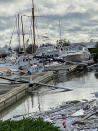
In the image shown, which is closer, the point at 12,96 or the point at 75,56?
the point at 12,96

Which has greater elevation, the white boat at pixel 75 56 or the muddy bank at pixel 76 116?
the white boat at pixel 75 56

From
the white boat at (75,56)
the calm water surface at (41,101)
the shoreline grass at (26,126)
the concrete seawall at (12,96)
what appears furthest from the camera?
the white boat at (75,56)

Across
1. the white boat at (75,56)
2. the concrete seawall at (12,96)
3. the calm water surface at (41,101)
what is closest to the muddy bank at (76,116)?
the calm water surface at (41,101)

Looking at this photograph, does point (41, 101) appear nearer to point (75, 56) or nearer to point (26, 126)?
point (26, 126)

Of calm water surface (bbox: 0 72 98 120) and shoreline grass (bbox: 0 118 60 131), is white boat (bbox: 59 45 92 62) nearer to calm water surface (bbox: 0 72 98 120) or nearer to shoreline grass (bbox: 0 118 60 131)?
calm water surface (bbox: 0 72 98 120)

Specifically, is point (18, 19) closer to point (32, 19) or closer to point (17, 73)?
point (32, 19)

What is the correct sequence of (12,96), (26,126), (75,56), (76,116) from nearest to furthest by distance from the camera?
1. (26,126)
2. (76,116)
3. (12,96)
4. (75,56)

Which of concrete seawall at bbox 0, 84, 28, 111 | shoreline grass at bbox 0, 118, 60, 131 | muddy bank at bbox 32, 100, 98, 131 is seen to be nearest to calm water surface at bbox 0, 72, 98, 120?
concrete seawall at bbox 0, 84, 28, 111

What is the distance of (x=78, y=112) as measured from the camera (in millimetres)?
14297

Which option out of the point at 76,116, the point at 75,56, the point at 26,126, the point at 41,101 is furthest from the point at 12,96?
the point at 75,56

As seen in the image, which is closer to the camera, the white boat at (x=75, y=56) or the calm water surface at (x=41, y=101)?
the calm water surface at (x=41, y=101)

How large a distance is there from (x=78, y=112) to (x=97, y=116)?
4.92 feet

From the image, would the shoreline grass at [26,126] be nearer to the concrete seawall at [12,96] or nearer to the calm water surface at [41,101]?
the calm water surface at [41,101]

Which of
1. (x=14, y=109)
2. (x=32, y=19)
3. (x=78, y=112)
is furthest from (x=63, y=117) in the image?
Result: (x=32, y=19)
